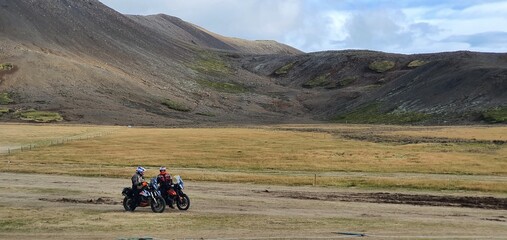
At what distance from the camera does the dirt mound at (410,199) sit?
3721 cm

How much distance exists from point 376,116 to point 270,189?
140933 millimetres

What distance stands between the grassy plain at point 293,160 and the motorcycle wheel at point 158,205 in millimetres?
17457

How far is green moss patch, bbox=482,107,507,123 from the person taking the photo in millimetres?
144512

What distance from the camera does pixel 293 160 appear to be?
6888cm

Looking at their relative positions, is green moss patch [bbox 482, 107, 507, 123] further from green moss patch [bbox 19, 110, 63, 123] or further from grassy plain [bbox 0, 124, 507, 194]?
green moss patch [bbox 19, 110, 63, 123]

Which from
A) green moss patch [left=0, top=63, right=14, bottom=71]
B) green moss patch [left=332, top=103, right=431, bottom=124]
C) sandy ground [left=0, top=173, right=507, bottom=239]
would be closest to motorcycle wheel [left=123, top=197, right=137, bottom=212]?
sandy ground [left=0, top=173, right=507, bottom=239]

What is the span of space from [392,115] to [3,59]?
120m

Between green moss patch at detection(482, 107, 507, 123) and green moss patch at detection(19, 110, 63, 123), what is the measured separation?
4164 inches

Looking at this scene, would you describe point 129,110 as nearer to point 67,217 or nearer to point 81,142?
point 81,142

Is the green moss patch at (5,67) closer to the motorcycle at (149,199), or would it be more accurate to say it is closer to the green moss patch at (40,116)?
the green moss patch at (40,116)

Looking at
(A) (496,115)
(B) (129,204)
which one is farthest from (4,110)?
(B) (129,204)

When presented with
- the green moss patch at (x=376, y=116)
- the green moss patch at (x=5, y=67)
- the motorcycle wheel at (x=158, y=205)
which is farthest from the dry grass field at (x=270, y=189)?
the green moss patch at (x=5, y=67)

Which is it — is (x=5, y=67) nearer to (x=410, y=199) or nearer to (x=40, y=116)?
(x=40, y=116)

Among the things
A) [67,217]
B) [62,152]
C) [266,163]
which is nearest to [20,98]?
[62,152]
